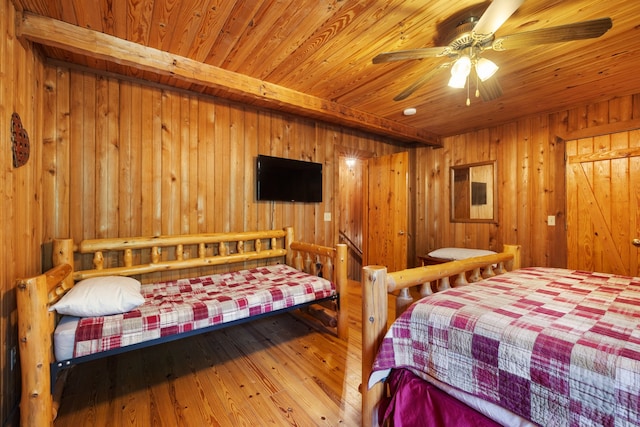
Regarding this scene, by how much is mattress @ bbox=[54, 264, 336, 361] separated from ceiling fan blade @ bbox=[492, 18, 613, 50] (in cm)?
206

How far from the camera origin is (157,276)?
2.52 meters

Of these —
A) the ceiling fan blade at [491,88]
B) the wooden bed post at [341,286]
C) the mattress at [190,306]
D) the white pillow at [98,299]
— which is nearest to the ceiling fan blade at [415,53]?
the ceiling fan blade at [491,88]

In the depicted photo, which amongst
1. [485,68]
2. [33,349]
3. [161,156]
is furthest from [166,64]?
[485,68]

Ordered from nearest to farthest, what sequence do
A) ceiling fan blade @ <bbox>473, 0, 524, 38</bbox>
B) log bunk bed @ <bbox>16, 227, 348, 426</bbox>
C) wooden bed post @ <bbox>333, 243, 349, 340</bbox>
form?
ceiling fan blade @ <bbox>473, 0, 524, 38</bbox>, log bunk bed @ <bbox>16, 227, 348, 426</bbox>, wooden bed post @ <bbox>333, 243, 349, 340</bbox>

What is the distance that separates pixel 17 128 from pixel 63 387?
63.6 inches

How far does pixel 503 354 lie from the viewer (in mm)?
968

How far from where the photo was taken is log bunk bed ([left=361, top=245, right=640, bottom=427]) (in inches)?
32.4

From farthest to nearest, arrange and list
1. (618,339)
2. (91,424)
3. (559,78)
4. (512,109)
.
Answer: (512,109) → (559,78) → (91,424) → (618,339)

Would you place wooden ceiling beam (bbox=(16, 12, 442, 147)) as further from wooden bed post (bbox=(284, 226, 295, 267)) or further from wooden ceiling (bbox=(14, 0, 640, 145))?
wooden bed post (bbox=(284, 226, 295, 267))

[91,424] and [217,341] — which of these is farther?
[217,341]

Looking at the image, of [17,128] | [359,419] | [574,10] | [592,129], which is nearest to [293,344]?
[359,419]

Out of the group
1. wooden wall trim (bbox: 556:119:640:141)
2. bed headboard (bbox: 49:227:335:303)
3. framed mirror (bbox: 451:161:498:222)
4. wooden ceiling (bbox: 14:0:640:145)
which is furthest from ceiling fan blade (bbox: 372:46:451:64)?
framed mirror (bbox: 451:161:498:222)

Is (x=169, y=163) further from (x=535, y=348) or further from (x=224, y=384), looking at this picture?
(x=535, y=348)

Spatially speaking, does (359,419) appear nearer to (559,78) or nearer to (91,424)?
(91,424)
